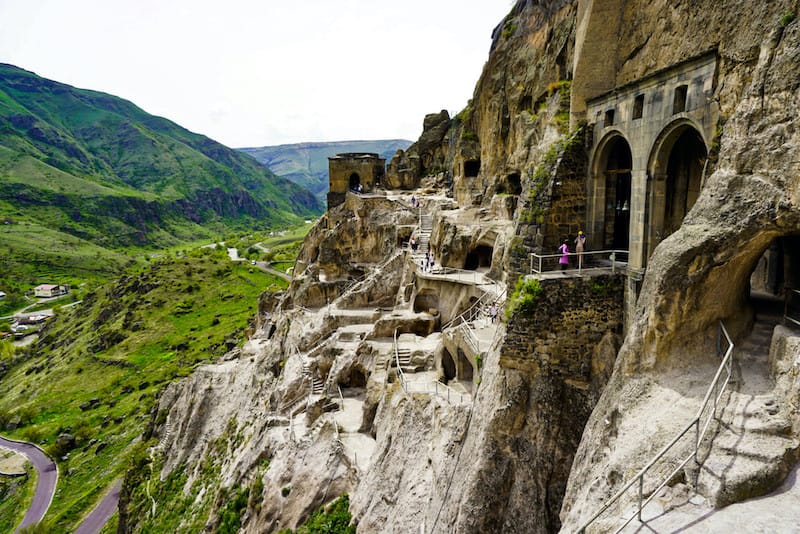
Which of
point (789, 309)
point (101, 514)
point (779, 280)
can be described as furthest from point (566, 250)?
point (101, 514)

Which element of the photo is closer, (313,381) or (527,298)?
(527,298)

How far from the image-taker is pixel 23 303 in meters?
142

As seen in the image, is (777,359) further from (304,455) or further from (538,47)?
(538,47)

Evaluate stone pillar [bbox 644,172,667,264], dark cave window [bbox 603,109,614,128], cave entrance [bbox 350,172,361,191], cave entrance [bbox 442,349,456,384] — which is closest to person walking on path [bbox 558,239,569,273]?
stone pillar [bbox 644,172,667,264]

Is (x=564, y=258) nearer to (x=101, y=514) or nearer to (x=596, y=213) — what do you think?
(x=596, y=213)

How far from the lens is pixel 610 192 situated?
57.8ft

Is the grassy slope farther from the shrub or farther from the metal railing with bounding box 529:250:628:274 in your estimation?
the shrub

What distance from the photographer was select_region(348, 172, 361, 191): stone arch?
201ft

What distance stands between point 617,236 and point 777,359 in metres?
9.48

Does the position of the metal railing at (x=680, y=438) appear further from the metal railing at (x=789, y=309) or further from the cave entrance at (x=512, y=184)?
the cave entrance at (x=512, y=184)

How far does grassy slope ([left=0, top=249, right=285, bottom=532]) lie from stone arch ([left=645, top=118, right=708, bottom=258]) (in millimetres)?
55808

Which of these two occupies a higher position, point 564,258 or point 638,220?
point 638,220

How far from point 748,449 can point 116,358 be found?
103 metres

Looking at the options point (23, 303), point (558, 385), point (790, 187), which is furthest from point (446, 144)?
point (23, 303)
